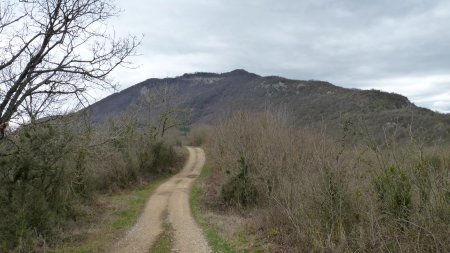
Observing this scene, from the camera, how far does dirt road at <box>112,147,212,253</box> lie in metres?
14.6

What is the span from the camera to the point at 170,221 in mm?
19328

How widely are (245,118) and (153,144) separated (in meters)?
18.8

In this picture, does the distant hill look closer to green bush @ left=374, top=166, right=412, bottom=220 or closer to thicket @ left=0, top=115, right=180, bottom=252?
thicket @ left=0, top=115, right=180, bottom=252

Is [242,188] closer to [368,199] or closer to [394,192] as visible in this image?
[368,199]

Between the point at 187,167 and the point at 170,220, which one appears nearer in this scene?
the point at 170,220

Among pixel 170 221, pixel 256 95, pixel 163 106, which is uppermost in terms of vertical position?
pixel 256 95

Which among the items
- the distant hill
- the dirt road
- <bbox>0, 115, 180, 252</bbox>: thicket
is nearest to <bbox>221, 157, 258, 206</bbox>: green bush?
the dirt road

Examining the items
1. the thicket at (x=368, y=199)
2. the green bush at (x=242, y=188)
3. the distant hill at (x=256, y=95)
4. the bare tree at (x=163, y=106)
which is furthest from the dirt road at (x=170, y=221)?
the distant hill at (x=256, y=95)

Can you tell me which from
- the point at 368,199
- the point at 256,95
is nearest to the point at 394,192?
the point at 368,199

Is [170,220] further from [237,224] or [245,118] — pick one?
[245,118]

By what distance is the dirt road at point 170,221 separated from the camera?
14602 mm

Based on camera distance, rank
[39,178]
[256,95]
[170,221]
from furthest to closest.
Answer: [256,95] → [170,221] → [39,178]

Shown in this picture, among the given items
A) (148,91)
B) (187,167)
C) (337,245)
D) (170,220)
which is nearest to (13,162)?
(170,220)

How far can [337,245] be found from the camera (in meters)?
9.38
